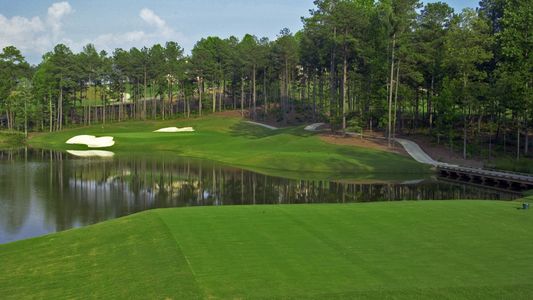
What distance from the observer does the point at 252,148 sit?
228ft

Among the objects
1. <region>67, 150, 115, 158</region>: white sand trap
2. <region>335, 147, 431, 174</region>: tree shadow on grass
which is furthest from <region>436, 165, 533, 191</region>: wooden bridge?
<region>67, 150, 115, 158</region>: white sand trap

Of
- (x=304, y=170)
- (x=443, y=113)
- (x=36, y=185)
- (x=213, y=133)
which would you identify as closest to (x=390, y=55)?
(x=443, y=113)

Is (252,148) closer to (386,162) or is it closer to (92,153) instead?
(386,162)

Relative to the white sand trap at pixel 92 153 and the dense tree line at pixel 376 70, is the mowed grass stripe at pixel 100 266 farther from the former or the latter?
the white sand trap at pixel 92 153

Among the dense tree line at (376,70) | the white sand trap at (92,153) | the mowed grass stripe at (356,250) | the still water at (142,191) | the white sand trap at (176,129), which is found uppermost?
the dense tree line at (376,70)

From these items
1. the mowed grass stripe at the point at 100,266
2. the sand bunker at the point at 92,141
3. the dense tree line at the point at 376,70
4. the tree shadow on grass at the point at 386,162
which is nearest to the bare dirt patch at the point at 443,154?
the dense tree line at the point at 376,70

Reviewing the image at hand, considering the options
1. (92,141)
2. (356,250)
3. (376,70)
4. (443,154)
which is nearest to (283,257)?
(356,250)

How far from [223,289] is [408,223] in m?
11.8

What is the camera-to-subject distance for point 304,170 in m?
54.7

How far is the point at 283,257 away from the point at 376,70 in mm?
57893

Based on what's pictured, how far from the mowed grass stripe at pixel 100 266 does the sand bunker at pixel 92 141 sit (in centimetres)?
6155

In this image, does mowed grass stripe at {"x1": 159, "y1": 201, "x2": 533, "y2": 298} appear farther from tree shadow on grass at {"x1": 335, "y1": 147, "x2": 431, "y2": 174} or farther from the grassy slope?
the grassy slope

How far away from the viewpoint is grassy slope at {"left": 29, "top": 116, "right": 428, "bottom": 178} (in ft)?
179

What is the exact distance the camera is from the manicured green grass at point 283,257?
13.8 metres
